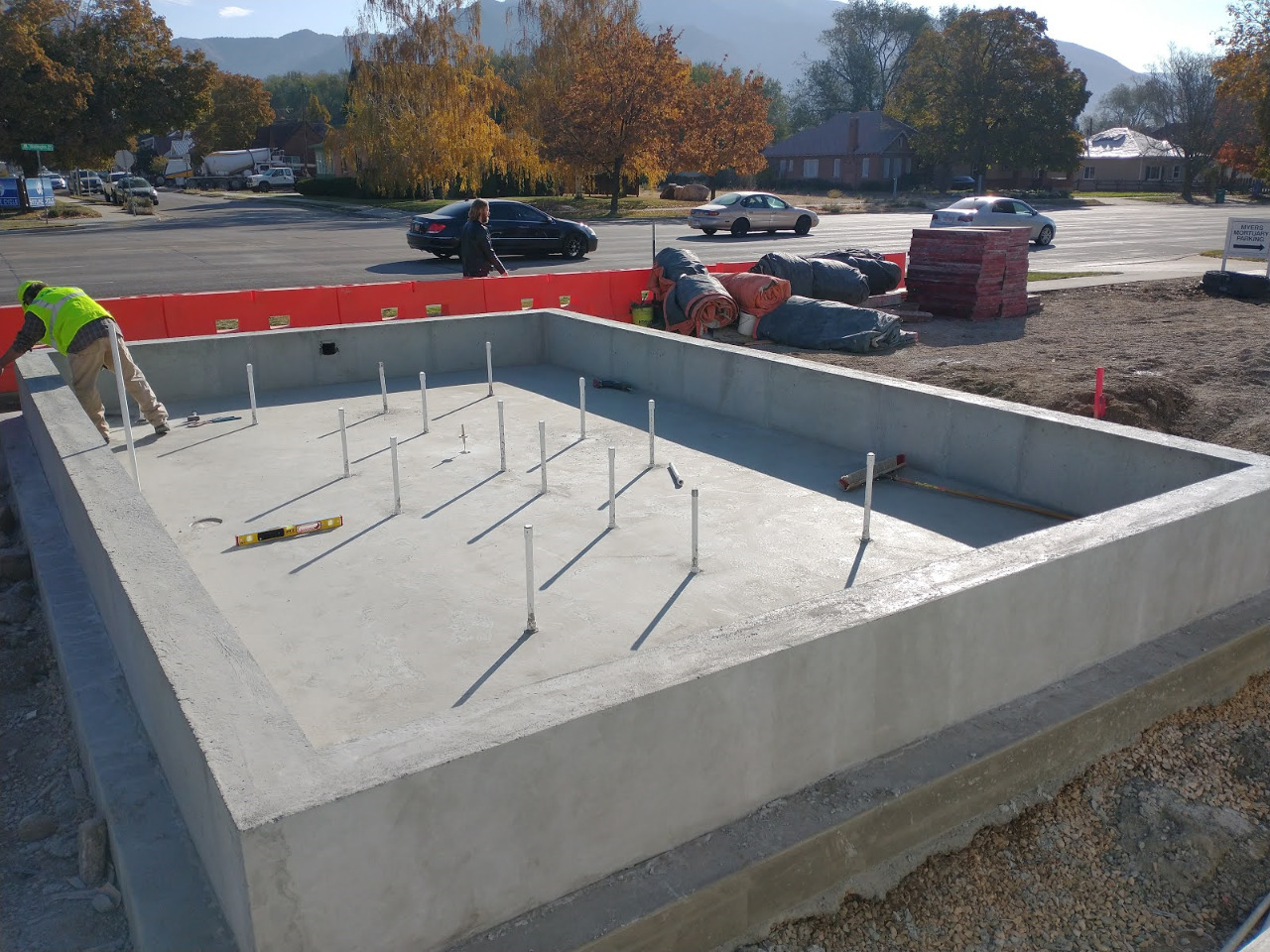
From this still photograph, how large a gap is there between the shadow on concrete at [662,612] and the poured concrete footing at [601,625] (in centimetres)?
5

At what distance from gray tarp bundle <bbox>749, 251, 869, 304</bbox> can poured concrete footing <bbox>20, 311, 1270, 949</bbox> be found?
263 inches

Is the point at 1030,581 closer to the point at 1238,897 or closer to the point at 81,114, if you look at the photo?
the point at 1238,897

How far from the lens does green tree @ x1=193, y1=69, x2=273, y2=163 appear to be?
98.7m

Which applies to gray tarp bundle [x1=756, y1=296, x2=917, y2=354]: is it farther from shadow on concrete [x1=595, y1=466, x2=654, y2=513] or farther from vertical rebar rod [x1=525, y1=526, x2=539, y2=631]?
vertical rebar rod [x1=525, y1=526, x2=539, y2=631]

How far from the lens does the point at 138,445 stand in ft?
34.1

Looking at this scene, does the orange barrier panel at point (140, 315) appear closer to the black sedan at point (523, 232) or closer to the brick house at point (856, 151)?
the black sedan at point (523, 232)

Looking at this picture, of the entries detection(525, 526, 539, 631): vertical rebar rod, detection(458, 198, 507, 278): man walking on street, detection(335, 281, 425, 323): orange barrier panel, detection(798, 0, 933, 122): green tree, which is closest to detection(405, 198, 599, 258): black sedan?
detection(458, 198, 507, 278): man walking on street

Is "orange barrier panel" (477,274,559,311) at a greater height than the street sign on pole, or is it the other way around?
the street sign on pole

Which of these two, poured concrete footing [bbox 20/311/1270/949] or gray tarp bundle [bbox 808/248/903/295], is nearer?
poured concrete footing [bbox 20/311/1270/949]

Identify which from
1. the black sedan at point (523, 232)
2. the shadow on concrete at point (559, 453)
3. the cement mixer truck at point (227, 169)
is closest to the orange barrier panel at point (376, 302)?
the shadow on concrete at point (559, 453)

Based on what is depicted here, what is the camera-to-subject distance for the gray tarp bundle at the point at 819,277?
17656mm

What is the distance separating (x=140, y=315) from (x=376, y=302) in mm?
3241

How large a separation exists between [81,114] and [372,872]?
5271cm

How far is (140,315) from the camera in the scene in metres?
14.1
